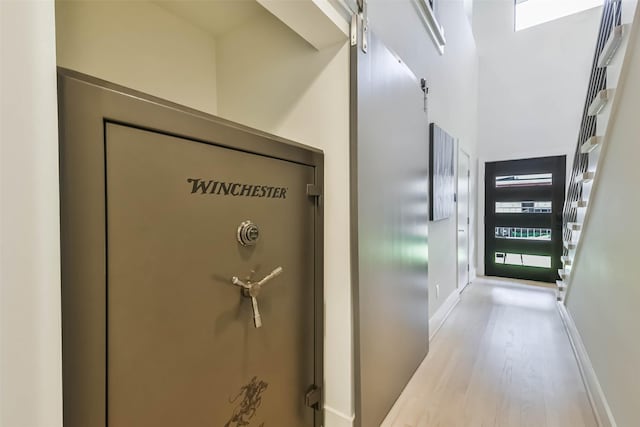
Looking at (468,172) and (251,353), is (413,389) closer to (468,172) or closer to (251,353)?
(251,353)

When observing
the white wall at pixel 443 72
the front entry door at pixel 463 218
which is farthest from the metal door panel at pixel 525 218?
the front entry door at pixel 463 218

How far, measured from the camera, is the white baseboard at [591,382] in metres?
1.43

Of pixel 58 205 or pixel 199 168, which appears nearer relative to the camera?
pixel 58 205

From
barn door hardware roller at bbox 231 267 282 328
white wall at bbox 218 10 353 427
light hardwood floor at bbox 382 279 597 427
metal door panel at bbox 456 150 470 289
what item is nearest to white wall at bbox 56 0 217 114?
white wall at bbox 218 10 353 427

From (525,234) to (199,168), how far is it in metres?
5.43

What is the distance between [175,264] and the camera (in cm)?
85

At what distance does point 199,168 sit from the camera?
0.90m

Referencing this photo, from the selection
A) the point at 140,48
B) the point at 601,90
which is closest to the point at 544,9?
the point at 601,90

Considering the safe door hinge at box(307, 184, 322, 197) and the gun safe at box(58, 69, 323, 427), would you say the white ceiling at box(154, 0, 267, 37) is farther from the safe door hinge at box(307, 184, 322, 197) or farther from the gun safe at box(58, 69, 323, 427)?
the safe door hinge at box(307, 184, 322, 197)

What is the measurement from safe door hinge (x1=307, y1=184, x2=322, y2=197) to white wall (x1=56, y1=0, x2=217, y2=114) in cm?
117

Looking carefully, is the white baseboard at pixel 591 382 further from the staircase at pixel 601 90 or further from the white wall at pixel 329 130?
the white wall at pixel 329 130

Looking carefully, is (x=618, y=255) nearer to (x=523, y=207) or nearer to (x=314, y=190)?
(x=314, y=190)

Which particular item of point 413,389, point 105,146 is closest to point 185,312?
point 105,146

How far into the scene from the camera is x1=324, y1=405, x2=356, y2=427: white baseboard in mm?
1375
